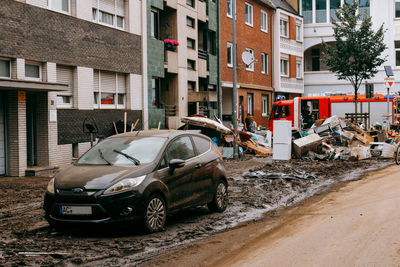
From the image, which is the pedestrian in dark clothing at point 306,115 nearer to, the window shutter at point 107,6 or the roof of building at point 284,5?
the roof of building at point 284,5

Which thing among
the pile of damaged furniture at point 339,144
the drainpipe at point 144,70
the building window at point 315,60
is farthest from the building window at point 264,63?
the drainpipe at point 144,70

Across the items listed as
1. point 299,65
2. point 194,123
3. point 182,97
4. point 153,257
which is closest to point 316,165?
point 194,123

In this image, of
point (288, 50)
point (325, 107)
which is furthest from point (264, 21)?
point (325, 107)

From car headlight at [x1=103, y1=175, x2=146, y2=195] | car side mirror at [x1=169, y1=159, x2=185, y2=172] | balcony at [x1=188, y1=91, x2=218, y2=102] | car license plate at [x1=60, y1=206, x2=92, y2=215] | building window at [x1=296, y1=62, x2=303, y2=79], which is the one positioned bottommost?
car license plate at [x1=60, y1=206, x2=92, y2=215]

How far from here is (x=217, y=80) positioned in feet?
108

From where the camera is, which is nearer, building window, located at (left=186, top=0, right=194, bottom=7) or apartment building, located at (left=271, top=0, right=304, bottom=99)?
building window, located at (left=186, top=0, right=194, bottom=7)

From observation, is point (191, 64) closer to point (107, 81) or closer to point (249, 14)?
point (107, 81)

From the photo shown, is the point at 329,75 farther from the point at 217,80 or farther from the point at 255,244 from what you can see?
the point at 255,244

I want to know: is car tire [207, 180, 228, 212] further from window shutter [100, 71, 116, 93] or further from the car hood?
window shutter [100, 71, 116, 93]

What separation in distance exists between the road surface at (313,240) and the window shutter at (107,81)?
41.5ft

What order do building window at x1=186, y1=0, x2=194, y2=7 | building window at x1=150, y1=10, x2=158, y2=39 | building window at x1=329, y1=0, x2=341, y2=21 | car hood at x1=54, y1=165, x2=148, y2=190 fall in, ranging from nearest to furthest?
car hood at x1=54, y1=165, x2=148, y2=190
building window at x1=150, y1=10, x2=158, y2=39
building window at x1=186, y1=0, x2=194, y2=7
building window at x1=329, y1=0, x2=341, y2=21

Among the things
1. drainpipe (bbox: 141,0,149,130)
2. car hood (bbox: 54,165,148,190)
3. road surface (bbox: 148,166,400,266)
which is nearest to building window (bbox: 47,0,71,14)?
drainpipe (bbox: 141,0,149,130)

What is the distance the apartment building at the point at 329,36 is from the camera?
44.9 meters

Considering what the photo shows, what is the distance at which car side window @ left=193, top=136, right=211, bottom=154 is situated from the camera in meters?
10.0
